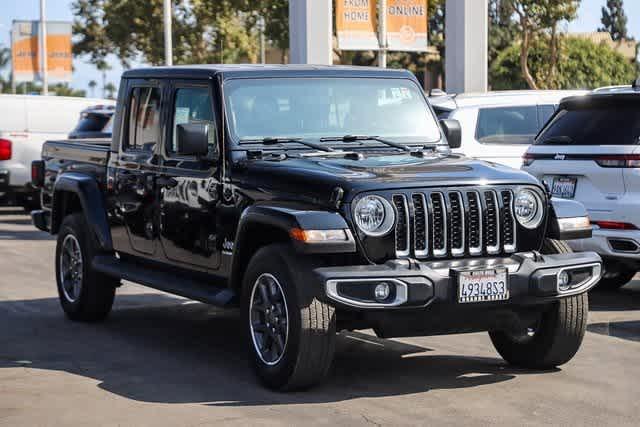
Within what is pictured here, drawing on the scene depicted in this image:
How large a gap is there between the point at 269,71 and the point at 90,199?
218 centimetres

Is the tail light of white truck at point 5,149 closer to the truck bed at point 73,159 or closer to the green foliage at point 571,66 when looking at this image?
the truck bed at point 73,159

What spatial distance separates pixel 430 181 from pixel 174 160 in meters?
2.29

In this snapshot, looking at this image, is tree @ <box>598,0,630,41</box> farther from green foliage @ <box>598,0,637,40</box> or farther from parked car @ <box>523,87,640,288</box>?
parked car @ <box>523,87,640,288</box>

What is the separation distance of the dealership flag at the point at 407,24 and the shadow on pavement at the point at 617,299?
12.2 metres

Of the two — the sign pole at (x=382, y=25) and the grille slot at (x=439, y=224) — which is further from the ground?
the sign pole at (x=382, y=25)

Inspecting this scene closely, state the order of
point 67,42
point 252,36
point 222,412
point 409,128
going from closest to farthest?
point 222,412 → point 409,128 → point 67,42 → point 252,36

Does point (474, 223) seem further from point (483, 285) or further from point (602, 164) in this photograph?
point (602, 164)

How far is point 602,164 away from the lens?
10648mm

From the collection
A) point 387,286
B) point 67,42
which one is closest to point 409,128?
point 387,286

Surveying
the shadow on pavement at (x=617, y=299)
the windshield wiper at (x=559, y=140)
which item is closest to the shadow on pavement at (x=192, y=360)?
the shadow on pavement at (x=617, y=299)

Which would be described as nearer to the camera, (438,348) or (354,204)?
(354,204)

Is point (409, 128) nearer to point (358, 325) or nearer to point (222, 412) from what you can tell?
Result: point (358, 325)

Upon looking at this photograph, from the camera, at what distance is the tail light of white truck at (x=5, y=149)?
2175 centimetres

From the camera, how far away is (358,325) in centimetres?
748
